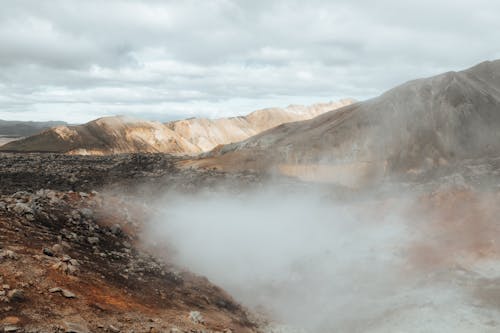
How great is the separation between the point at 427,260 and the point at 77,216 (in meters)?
12.8

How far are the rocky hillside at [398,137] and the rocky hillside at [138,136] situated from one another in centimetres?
3833

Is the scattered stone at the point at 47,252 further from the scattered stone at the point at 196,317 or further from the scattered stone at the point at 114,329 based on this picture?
the scattered stone at the point at 196,317

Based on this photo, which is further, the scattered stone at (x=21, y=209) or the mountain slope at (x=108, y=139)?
the mountain slope at (x=108, y=139)

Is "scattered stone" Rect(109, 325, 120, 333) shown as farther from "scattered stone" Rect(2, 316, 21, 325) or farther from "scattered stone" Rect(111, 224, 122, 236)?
"scattered stone" Rect(111, 224, 122, 236)

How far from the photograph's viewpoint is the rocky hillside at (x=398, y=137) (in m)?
36.9

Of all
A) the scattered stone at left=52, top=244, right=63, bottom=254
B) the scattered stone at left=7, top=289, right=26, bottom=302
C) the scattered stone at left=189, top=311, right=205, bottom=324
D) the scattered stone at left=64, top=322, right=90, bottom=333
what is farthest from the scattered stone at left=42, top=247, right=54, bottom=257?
the scattered stone at left=189, top=311, right=205, bottom=324

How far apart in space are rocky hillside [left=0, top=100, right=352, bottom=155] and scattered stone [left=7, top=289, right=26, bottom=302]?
7070 cm

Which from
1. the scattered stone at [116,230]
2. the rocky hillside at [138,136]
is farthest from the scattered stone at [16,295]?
the rocky hillside at [138,136]

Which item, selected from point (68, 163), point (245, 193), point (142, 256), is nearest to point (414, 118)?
point (245, 193)

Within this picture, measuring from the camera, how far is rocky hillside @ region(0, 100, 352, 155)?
9400 centimetres

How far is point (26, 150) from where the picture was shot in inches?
3561

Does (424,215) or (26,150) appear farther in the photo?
(26,150)

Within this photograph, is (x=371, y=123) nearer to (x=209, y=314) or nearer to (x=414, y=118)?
(x=414, y=118)

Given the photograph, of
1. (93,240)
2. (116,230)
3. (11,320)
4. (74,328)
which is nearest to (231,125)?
(116,230)
